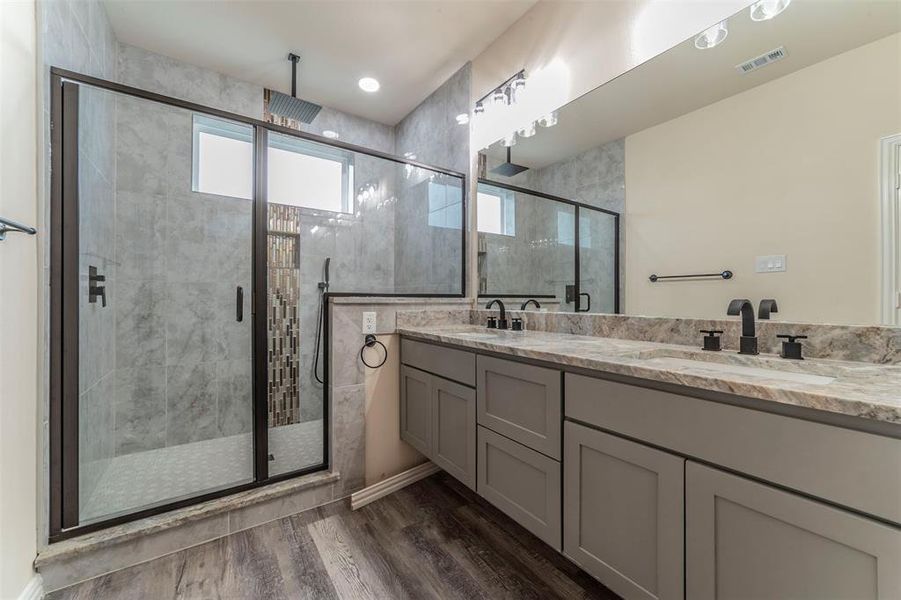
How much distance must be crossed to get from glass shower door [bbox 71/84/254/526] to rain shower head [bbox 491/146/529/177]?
1374 mm

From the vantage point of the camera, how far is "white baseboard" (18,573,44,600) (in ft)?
3.97

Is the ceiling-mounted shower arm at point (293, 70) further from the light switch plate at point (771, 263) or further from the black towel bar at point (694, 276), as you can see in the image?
the light switch plate at point (771, 263)

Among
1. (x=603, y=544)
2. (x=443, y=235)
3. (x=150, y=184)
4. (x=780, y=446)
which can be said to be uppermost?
(x=150, y=184)

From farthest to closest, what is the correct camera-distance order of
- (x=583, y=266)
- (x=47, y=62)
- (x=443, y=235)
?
1. (x=443, y=235)
2. (x=583, y=266)
3. (x=47, y=62)

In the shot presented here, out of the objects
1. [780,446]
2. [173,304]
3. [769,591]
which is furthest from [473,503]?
[173,304]

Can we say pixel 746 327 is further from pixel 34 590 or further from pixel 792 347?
pixel 34 590

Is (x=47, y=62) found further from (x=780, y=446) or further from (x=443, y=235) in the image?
(x=780, y=446)

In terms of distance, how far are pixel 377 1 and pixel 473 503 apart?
2.66 meters

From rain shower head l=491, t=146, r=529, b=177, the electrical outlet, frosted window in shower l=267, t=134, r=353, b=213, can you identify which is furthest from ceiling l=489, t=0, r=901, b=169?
frosted window in shower l=267, t=134, r=353, b=213

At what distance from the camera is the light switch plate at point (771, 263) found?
1.18m

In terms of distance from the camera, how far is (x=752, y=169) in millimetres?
1240

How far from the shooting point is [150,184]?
2.26m

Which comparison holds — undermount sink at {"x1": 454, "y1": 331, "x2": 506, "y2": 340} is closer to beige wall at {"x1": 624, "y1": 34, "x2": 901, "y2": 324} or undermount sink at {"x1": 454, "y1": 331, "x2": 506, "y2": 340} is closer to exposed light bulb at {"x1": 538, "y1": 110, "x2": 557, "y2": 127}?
beige wall at {"x1": 624, "y1": 34, "x2": 901, "y2": 324}

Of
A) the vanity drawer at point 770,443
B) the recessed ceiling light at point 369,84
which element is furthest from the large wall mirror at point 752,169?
the recessed ceiling light at point 369,84
